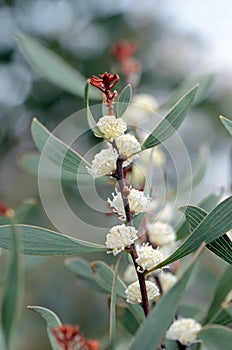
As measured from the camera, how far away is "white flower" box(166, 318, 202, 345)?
24.3 inches

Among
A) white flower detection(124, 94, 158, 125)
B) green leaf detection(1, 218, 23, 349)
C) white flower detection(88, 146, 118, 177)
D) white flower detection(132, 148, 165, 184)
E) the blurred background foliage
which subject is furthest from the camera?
the blurred background foliage

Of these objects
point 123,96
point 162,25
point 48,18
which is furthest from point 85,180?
point 162,25

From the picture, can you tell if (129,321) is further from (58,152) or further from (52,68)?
(52,68)

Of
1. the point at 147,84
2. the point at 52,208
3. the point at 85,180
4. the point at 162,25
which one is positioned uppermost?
the point at 162,25

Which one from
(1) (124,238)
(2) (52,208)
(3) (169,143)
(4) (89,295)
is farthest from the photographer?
(4) (89,295)

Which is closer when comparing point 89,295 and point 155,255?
point 155,255

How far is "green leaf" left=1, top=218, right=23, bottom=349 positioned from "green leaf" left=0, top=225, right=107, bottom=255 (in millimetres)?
100

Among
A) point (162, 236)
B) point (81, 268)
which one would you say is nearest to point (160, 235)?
point (162, 236)

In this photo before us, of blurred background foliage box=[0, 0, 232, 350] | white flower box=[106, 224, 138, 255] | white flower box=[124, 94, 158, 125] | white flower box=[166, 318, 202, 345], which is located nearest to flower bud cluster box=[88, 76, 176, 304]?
white flower box=[106, 224, 138, 255]

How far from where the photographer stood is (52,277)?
6.19ft

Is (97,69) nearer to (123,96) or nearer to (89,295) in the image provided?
(89,295)

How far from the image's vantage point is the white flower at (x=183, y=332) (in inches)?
24.3

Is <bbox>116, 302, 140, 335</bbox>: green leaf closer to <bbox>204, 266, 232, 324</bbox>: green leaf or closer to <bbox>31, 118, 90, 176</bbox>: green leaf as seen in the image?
<bbox>204, 266, 232, 324</bbox>: green leaf

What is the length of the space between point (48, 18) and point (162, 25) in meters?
0.41
